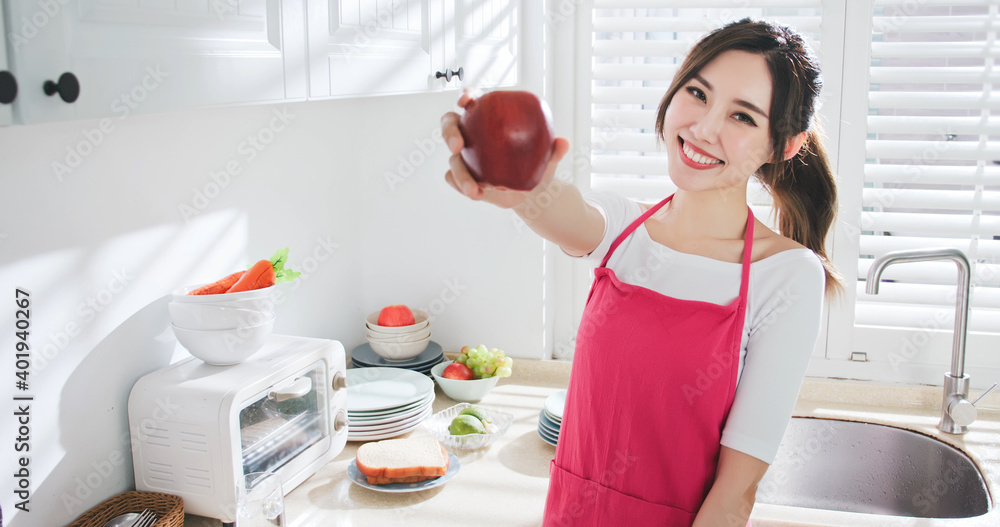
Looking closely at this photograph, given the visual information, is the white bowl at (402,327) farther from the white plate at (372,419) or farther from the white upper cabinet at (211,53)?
the white upper cabinet at (211,53)

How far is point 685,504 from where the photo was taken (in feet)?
3.66

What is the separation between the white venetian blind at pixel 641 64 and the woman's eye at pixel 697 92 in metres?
0.83

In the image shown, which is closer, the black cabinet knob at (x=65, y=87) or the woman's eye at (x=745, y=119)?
the black cabinet knob at (x=65, y=87)

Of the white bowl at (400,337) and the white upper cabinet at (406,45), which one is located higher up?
the white upper cabinet at (406,45)

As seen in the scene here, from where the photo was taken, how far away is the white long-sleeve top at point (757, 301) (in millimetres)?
1040

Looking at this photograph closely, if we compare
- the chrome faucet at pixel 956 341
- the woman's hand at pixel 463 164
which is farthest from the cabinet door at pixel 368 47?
the chrome faucet at pixel 956 341

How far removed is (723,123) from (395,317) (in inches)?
43.7

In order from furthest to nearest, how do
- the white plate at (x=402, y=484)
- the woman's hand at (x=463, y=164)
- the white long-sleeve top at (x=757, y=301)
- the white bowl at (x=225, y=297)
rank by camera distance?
Answer: the white plate at (x=402, y=484) < the white bowl at (x=225, y=297) < the white long-sleeve top at (x=757, y=301) < the woman's hand at (x=463, y=164)

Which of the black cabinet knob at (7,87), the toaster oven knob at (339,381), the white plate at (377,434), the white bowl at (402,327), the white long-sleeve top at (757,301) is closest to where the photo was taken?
the black cabinet knob at (7,87)

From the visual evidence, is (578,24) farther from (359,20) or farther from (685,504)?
(685,504)

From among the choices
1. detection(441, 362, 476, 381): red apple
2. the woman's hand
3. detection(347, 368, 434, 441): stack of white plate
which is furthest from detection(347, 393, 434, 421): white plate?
the woman's hand

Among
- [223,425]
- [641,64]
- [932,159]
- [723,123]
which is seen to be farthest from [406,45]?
[932,159]

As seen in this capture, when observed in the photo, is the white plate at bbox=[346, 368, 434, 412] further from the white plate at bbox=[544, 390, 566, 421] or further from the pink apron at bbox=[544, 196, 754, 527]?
the pink apron at bbox=[544, 196, 754, 527]

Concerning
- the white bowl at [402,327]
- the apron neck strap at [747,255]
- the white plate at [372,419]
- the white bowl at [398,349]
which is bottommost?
the white plate at [372,419]
